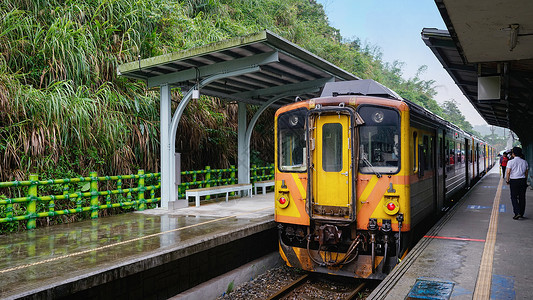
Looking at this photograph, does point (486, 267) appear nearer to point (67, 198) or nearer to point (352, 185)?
point (352, 185)

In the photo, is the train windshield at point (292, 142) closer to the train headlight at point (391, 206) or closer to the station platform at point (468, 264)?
the train headlight at point (391, 206)

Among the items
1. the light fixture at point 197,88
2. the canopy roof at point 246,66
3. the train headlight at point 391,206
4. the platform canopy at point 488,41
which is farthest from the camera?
the light fixture at point 197,88

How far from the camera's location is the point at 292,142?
6965 mm

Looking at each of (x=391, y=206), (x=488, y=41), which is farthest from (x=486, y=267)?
(x=488, y=41)

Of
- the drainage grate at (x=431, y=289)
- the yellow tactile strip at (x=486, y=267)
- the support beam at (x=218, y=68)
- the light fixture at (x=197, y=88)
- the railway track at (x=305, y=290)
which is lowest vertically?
the railway track at (x=305, y=290)

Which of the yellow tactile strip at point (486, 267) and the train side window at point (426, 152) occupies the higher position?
the train side window at point (426, 152)

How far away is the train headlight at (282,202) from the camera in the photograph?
6872 millimetres

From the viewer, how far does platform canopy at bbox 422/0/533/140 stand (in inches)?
183

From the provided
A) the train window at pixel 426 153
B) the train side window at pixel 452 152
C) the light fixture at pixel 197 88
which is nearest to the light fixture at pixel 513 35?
the train window at pixel 426 153

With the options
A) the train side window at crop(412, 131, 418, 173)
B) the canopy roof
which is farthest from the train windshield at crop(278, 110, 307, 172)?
the train side window at crop(412, 131, 418, 173)

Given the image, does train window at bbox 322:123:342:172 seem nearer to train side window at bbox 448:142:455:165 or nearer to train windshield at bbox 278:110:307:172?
train windshield at bbox 278:110:307:172

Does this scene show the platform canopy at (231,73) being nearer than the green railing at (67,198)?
No

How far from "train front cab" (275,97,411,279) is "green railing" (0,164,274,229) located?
407cm

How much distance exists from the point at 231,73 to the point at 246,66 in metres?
0.38
